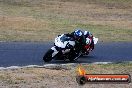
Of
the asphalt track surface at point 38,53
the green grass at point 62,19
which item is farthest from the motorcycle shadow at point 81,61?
the green grass at point 62,19

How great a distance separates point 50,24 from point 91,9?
452 inches

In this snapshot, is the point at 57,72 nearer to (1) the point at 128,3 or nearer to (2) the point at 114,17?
(2) the point at 114,17

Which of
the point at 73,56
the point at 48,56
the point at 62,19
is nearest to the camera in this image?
the point at 48,56

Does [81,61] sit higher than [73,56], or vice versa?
[73,56]

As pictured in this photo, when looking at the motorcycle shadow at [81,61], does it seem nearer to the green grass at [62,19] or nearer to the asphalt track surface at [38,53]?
the asphalt track surface at [38,53]

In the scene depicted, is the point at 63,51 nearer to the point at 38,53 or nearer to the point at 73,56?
the point at 73,56

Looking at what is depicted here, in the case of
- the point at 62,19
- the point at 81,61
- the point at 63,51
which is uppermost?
the point at 63,51

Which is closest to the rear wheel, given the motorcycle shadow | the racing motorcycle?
the racing motorcycle

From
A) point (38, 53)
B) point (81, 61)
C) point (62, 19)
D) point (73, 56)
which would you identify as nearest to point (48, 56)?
point (73, 56)

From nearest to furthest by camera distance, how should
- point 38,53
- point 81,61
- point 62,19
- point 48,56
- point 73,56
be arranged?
point 48,56
point 73,56
point 81,61
point 38,53
point 62,19

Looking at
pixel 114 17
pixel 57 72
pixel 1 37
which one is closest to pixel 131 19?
pixel 114 17

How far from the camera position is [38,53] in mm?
21141

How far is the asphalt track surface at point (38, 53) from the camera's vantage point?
19109mm

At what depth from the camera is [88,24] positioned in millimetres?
35188
